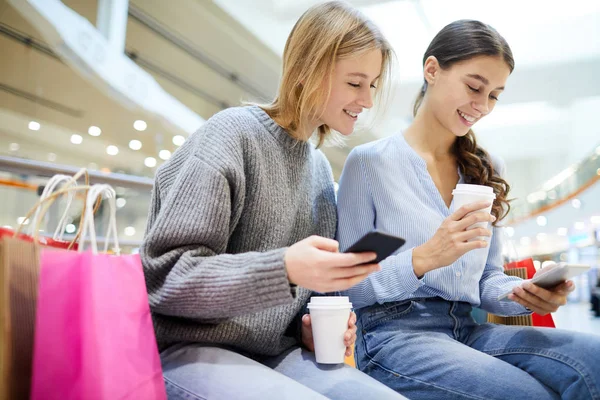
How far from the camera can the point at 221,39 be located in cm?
955

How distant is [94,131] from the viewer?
8555 mm

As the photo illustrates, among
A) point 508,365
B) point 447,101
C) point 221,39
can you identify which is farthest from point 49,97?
point 508,365

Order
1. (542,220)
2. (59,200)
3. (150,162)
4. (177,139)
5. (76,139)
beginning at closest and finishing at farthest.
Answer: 1. (59,200)
2. (76,139)
3. (150,162)
4. (177,139)
5. (542,220)

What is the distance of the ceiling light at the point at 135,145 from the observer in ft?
30.4

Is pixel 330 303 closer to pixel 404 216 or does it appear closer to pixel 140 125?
pixel 404 216

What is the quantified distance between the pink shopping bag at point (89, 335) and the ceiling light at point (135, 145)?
872 cm

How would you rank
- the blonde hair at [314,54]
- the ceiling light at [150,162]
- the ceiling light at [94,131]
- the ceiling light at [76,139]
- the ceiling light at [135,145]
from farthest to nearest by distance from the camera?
the ceiling light at [150,162] → the ceiling light at [135,145] → the ceiling light at [94,131] → the ceiling light at [76,139] → the blonde hair at [314,54]

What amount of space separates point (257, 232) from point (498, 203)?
916 millimetres

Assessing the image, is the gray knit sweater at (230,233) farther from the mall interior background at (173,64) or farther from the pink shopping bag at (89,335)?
the mall interior background at (173,64)

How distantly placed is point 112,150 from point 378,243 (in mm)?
8536

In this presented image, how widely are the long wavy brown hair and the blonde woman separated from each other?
25 centimetres

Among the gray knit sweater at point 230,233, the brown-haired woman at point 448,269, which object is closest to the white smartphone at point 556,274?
the brown-haired woman at point 448,269

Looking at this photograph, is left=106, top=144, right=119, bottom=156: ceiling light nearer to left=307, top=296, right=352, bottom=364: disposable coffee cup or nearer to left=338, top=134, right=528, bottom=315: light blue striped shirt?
left=338, top=134, right=528, bottom=315: light blue striped shirt

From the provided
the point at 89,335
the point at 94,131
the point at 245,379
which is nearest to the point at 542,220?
the point at 94,131
